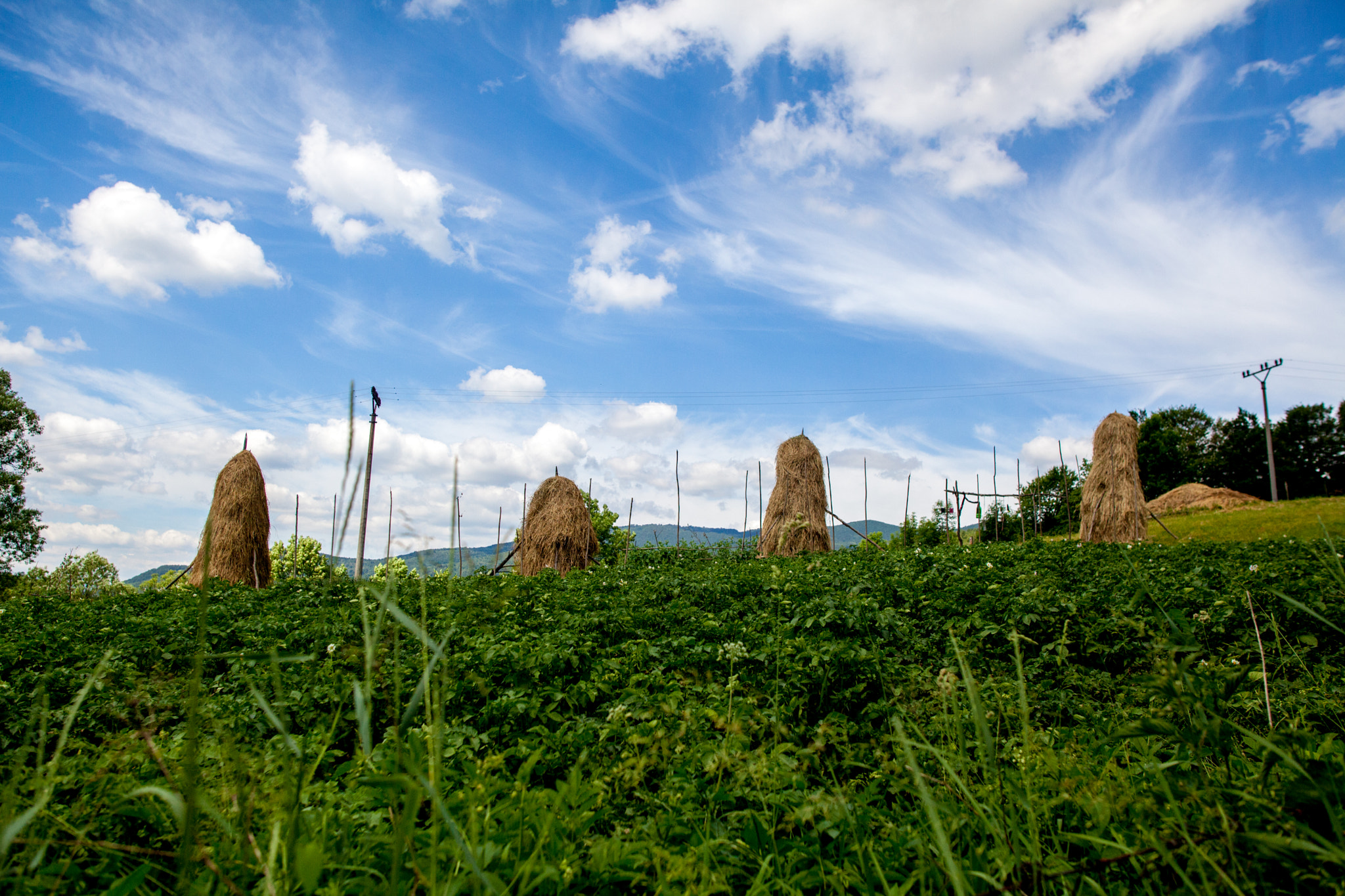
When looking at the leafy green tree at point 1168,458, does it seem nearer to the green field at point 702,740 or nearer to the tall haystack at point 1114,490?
the tall haystack at point 1114,490

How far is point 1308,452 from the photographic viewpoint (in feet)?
137

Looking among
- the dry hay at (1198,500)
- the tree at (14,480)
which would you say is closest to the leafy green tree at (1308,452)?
the dry hay at (1198,500)

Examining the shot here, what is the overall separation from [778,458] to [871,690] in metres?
10.7

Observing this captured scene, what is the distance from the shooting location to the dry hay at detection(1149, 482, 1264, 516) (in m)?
27.5

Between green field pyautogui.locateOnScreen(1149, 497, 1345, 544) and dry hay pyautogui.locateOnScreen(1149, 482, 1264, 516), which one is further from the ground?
dry hay pyautogui.locateOnScreen(1149, 482, 1264, 516)

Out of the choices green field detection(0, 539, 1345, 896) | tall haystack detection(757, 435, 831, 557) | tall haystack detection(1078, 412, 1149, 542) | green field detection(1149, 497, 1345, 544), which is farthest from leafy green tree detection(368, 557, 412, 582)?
green field detection(1149, 497, 1345, 544)

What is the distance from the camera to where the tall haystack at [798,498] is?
1345cm

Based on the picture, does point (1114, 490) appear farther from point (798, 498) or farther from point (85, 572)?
point (85, 572)

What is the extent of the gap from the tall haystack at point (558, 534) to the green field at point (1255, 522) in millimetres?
11986

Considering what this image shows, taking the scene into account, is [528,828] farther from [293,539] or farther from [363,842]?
[293,539]

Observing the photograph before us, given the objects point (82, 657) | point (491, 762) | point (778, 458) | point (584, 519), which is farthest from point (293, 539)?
point (491, 762)

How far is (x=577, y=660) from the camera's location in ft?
11.9

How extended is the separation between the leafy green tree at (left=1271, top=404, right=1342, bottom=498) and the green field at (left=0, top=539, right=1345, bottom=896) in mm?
47852

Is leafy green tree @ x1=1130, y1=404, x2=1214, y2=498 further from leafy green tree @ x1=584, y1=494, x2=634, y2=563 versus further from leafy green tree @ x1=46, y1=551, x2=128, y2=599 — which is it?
leafy green tree @ x1=46, y1=551, x2=128, y2=599
